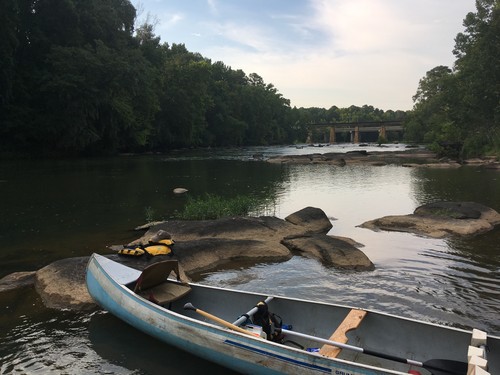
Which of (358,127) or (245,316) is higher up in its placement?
(358,127)

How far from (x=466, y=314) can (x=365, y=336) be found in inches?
127

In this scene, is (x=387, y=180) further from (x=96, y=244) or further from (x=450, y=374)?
(x=450, y=374)

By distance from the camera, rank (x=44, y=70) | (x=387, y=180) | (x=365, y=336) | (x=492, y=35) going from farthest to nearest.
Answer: (x=44, y=70)
(x=492, y=35)
(x=387, y=180)
(x=365, y=336)

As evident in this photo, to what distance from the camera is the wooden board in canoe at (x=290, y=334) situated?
5199mm

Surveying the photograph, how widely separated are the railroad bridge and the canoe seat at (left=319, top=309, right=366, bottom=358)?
13123cm

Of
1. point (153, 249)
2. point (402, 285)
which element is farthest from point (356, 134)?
point (153, 249)

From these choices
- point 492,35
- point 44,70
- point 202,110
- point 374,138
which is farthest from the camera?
point 374,138

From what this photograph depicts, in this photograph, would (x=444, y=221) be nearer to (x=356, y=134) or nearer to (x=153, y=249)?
(x=153, y=249)

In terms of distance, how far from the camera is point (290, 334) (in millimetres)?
6238

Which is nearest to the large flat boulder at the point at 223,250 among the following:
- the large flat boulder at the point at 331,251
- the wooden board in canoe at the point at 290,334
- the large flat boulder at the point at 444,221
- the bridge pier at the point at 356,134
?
the large flat boulder at the point at 331,251

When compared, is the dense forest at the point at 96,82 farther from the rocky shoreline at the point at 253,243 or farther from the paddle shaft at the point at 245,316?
the paddle shaft at the point at 245,316

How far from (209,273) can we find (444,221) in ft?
30.4

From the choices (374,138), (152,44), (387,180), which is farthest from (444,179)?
(374,138)

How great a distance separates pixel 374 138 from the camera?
164 m
